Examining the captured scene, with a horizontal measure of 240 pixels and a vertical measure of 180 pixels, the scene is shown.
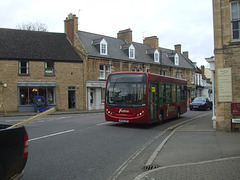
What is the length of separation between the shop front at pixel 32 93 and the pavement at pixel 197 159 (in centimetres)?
2067

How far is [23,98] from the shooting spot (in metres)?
27.3

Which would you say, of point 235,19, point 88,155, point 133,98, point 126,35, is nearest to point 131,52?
point 126,35

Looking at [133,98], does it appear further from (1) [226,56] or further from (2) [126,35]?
(2) [126,35]

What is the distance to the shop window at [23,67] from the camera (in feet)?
89.4

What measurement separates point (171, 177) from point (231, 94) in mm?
7469

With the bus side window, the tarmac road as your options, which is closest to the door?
the bus side window

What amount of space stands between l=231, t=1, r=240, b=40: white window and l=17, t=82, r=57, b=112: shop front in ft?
68.6

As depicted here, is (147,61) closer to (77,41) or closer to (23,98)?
(77,41)

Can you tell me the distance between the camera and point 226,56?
11719mm

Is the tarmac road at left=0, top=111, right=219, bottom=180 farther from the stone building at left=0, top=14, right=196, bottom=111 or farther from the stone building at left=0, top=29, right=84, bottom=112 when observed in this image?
A: the stone building at left=0, top=14, right=196, bottom=111

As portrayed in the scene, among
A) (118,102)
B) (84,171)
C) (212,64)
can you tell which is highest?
(212,64)

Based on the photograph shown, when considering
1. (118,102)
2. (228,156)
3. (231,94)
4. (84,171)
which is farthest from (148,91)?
(84,171)

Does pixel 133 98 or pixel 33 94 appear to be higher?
pixel 33 94

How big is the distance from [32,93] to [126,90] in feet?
58.0
